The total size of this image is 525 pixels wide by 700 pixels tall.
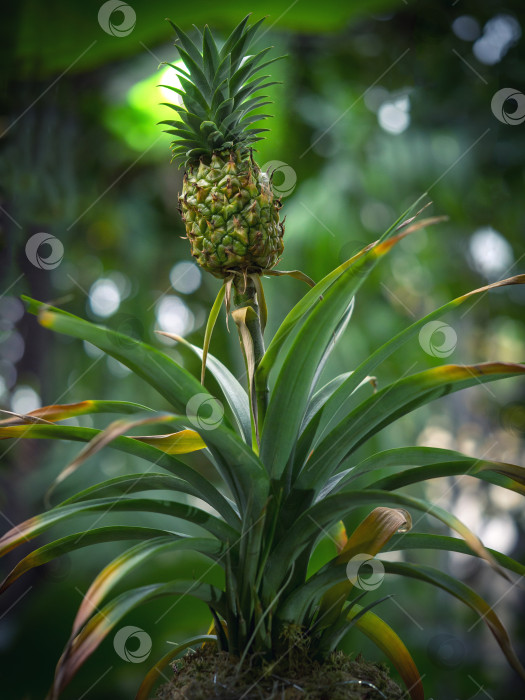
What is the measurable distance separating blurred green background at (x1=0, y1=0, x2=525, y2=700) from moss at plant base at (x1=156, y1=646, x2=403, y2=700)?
1.06 meters

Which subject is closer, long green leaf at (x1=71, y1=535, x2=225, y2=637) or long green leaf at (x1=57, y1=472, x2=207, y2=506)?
long green leaf at (x1=71, y1=535, x2=225, y2=637)

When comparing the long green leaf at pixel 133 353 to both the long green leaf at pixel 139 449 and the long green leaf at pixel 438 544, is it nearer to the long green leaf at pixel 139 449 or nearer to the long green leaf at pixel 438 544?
the long green leaf at pixel 139 449

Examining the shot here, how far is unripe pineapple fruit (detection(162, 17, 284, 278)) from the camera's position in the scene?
0.58 m

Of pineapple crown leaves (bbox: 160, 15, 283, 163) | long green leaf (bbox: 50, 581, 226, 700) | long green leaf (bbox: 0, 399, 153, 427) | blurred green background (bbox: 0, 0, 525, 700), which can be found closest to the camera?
long green leaf (bbox: 50, 581, 226, 700)

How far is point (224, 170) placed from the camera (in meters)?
0.59

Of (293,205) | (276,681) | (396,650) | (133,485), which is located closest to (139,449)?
(133,485)

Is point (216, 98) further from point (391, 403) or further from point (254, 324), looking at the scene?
point (391, 403)

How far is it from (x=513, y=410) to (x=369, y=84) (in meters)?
1.53

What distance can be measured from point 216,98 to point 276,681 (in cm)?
61

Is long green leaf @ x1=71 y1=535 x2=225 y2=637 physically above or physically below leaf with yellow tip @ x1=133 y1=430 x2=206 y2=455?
below

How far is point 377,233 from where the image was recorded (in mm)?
2115

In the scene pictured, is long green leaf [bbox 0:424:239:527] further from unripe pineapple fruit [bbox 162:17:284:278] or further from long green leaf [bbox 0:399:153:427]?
unripe pineapple fruit [bbox 162:17:284:278]

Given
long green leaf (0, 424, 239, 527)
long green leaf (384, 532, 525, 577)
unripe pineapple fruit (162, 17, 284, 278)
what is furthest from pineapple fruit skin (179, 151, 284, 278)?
long green leaf (384, 532, 525, 577)

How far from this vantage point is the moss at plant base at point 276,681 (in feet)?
1.51
